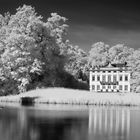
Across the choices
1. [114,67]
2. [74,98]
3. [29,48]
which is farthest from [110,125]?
[114,67]

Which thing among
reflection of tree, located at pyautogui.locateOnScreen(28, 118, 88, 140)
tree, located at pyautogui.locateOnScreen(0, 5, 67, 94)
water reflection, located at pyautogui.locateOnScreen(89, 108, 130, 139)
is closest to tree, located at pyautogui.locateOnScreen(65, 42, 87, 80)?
tree, located at pyautogui.locateOnScreen(0, 5, 67, 94)

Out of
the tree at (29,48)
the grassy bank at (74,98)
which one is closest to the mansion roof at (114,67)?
the tree at (29,48)

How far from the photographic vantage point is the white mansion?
90750 mm

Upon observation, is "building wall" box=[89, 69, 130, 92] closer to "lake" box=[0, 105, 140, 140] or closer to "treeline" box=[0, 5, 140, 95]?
"treeline" box=[0, 5, 140, 95]

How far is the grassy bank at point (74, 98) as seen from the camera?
57.1 meters

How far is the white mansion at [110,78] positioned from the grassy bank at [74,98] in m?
29.5

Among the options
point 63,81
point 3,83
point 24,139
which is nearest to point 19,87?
point 3,83

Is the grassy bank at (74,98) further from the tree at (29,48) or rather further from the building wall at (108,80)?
the building wall at (108,80)

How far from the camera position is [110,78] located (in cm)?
9331

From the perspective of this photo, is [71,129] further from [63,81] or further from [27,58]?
[63,81]

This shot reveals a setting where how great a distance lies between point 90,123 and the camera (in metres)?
33.7

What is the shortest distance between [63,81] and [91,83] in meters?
16.2

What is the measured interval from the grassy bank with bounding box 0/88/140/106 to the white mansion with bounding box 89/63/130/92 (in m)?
29.5

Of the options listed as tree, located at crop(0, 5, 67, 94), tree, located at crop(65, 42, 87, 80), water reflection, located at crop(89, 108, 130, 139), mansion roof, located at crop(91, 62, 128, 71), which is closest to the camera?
water reflection, located at crop(89, 108, 130, 139)
